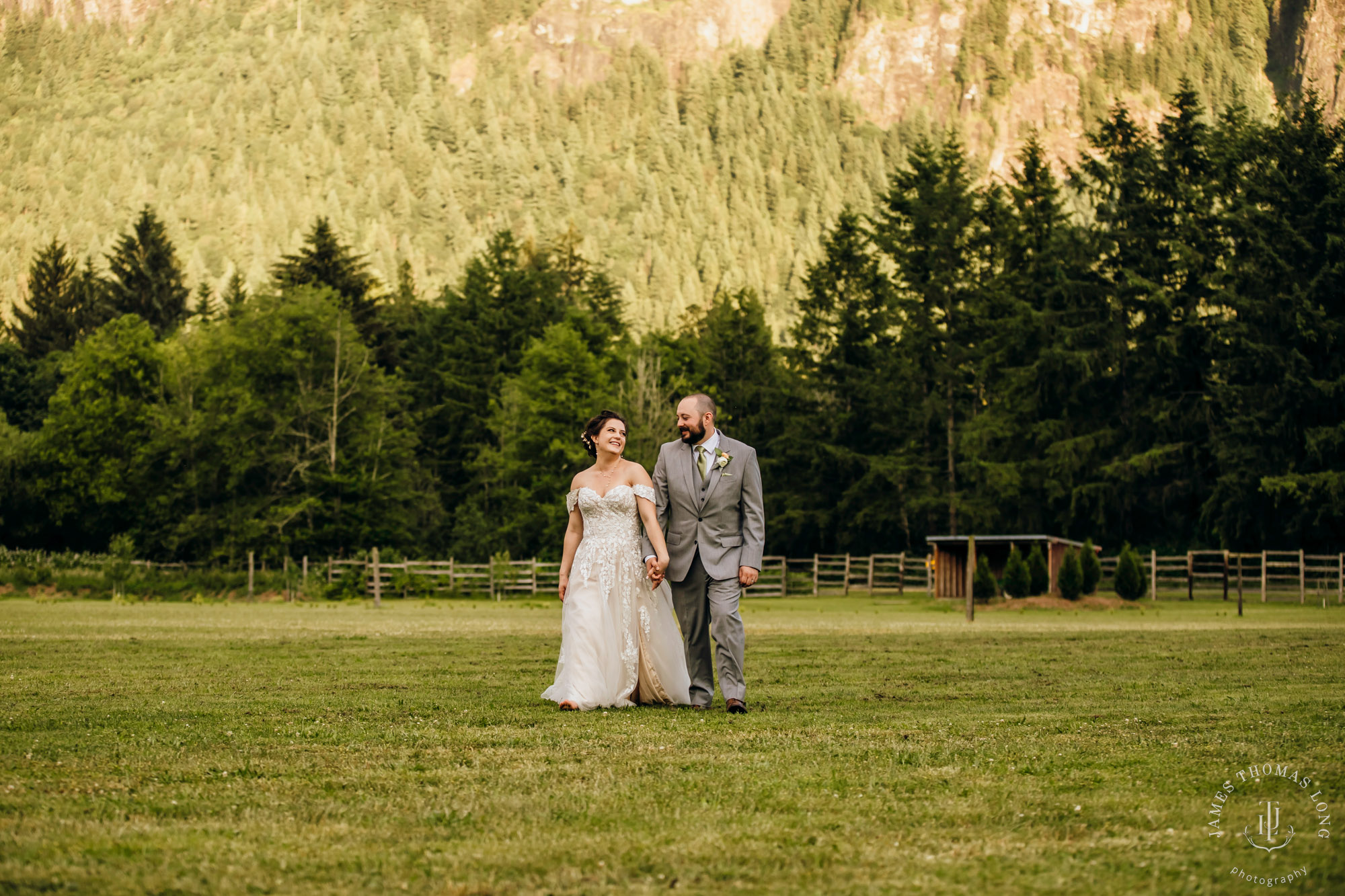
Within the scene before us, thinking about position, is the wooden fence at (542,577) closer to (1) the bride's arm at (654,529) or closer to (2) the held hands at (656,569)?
(1) the bride's arm at (654,529)

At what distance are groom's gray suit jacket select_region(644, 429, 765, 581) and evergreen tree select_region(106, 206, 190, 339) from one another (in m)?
72.4

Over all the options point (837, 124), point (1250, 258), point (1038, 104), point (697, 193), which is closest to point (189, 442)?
point (1250, 258)

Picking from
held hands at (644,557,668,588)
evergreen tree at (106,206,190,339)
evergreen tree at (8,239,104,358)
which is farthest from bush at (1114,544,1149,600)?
evergreen tree at (8,239,104,358)

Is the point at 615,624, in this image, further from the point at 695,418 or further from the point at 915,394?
the point at 915,394

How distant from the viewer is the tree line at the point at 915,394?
152ft

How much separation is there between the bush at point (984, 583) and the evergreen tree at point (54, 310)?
56.4 m

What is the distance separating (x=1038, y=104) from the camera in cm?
19538

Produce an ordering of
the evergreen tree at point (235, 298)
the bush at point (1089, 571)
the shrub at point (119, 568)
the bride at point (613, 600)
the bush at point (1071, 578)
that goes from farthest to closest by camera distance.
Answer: the evergreen tree at point (235, 298), the shrub at point (119, 568), the bush at point (1089, 571), the bush at point (1071, 578), the bride at point (613, 600)

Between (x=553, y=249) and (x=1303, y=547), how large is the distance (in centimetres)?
4752

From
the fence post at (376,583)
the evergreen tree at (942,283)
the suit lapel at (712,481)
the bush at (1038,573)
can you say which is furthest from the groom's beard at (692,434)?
the evergreen tree at (942,283)

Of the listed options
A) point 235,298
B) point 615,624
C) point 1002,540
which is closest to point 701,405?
point 615,624

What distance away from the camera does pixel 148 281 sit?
248 feet

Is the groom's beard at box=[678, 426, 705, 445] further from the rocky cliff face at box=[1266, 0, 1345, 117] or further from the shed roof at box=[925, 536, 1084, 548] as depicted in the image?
the rocky cliff face at box=[1266, 0, 1345, 117]

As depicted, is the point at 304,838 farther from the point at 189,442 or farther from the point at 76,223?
the point at 76,223
